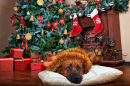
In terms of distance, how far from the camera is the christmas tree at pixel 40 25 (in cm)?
351

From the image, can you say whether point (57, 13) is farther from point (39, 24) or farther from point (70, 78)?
point (70, 78)

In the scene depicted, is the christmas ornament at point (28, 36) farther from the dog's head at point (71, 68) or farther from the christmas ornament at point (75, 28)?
the dog's head at point (71, 68)

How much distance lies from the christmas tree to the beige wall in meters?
1.17

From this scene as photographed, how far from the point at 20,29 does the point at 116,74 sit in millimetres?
2786

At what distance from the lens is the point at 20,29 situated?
359 centimetres

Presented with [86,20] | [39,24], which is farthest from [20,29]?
[86,20]

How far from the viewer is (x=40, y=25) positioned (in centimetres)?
352

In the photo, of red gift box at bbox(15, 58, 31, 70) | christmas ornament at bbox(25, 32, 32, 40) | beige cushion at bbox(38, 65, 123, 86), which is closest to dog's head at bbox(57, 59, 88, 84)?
beige cushion at bbox(38, 65, 123, 86)

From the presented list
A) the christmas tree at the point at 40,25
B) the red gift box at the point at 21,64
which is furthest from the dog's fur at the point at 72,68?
the christmas tree at the point at 40,25

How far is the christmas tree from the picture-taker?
138 inches

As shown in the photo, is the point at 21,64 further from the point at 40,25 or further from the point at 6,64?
the point at 40,25

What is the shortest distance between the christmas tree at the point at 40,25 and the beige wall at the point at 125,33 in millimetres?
1172

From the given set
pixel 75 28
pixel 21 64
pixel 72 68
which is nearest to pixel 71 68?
pixel 72 68

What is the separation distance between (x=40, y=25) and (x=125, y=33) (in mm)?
2043
